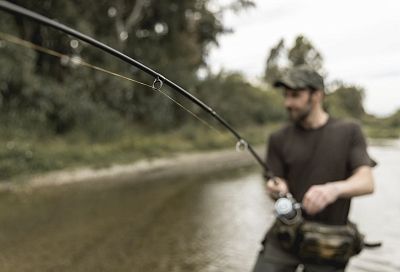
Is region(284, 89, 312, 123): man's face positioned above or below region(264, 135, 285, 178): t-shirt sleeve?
above

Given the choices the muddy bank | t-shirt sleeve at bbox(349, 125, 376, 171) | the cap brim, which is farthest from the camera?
the muddy bank

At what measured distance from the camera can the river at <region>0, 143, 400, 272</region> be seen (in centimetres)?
684

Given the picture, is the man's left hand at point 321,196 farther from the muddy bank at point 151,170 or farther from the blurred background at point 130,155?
the muddy bank at point 151,170

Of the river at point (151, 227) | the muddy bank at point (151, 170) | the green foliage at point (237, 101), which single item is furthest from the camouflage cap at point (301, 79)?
the green foliage at point (237, 101)

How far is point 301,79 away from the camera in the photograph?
3283 millimetres

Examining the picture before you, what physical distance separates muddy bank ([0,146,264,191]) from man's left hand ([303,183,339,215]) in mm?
11075

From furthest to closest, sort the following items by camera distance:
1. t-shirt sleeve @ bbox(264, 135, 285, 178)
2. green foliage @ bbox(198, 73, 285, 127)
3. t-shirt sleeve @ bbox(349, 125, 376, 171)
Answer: green foliage @ bbox(198, 73, 285, 127) → t-shirt sleeve @ bbox(264, 135, 285, 178) → t-shirt sleeve @ bbox(349, 125, 376, 171)

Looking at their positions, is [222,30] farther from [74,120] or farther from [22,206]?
[22,206]

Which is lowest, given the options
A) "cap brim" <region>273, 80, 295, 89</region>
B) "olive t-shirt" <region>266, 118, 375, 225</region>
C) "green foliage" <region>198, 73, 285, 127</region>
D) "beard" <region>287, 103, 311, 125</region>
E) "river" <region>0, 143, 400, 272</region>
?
"river" <region>0, 143, 400, 272</region>

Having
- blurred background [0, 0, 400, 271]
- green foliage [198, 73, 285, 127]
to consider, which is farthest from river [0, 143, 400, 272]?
green foliage [198, 73, 285, 127]

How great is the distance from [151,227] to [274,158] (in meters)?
5.87

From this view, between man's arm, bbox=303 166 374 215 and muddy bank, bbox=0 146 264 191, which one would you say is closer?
man's arm, bbox=303 166 374 215

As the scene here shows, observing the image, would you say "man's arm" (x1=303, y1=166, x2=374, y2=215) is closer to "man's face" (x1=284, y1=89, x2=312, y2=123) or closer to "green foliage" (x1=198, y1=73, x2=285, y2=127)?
"man's face" (x1=284, y1=89, x2=312, y2=123)

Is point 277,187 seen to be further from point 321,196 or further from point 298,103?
point 298,103
